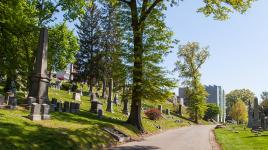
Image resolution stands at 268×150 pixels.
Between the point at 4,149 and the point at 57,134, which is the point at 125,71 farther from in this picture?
the point at 4,149

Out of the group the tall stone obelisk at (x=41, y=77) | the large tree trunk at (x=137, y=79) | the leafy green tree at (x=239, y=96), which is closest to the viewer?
the tall stone obelisk at (x=41, y=77)

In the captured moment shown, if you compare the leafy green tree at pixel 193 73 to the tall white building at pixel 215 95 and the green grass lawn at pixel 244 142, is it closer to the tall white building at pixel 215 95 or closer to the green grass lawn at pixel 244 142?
the green grass lawn at pixel 244 142

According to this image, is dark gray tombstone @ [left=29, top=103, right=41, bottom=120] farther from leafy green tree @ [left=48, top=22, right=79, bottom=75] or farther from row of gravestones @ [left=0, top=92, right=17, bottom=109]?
leafy green tree @ [left=48, top=22, right=79, bottom=75]

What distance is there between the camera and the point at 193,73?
6356cm

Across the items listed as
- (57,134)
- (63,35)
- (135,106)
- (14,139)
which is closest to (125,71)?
(135,106)

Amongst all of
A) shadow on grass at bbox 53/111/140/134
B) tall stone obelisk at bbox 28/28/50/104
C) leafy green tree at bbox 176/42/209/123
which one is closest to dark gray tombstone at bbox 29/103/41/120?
shadow on grass at bbox 53/111/140/134

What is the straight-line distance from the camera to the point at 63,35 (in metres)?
29.6

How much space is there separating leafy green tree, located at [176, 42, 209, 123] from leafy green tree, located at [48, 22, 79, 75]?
34.9 meters

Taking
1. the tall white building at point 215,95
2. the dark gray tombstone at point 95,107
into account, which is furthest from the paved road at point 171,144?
the tall white building at point 215,95

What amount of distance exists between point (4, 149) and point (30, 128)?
3756mm

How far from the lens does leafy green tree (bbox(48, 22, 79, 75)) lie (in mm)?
29250

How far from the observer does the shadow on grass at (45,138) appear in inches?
469

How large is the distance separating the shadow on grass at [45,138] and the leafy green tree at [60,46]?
539 inches

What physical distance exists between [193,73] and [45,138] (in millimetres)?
52303
